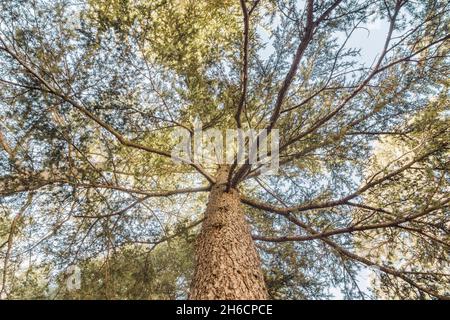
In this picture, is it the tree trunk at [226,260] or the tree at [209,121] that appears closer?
the tree trunk at [226,260]

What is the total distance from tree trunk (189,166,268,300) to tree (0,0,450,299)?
2 centimetres

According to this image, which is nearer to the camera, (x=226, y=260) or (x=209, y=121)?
(x=226, y=260)

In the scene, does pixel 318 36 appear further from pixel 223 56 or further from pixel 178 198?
pixel 178 198

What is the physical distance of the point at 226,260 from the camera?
282 centimetres

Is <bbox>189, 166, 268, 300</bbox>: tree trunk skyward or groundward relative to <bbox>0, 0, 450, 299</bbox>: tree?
groundward

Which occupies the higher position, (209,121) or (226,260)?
(209,121)

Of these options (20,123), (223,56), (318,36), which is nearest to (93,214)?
(20,123)

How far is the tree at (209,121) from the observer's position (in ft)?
11.3

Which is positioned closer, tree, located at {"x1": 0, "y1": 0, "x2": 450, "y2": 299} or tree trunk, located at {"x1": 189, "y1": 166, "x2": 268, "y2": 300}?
tree trunk, located at {"x1": 189, "y1": 166, "x2": 268, "y2": 300}

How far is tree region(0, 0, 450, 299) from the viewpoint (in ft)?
11.3

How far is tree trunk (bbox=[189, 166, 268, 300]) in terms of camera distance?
7.87 ft

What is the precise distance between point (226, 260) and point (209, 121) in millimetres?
2467

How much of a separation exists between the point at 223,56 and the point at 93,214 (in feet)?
9.77

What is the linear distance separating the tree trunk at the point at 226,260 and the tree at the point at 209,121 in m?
0.02
